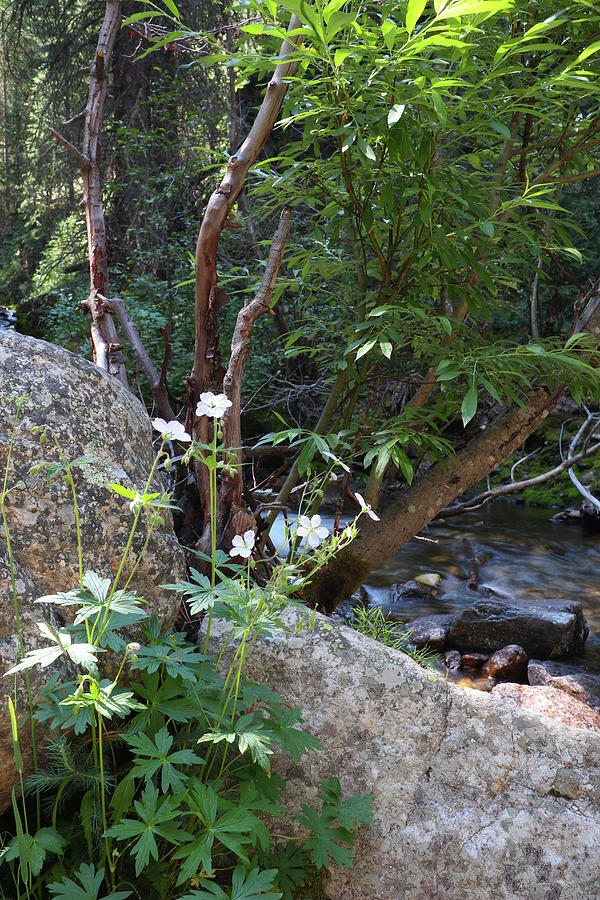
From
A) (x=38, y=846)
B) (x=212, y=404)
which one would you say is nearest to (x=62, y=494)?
(x=212, y=404)

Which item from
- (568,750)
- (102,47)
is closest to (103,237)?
(102,47)

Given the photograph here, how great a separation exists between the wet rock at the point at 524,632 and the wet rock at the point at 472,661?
5.7 inches

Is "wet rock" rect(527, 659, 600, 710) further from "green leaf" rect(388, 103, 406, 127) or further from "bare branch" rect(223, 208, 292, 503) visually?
"green leaf" rect(388, 103, 406, 127)

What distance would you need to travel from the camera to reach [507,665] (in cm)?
452

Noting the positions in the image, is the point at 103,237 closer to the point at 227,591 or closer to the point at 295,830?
the point at 227,591

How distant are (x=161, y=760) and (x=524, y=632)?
160 inches

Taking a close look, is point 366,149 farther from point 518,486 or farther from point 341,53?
point 518,486

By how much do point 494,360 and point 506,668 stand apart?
3109mm

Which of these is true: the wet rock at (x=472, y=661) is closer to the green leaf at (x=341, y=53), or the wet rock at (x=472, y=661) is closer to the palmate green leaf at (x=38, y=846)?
the palmate green leaf at (x=38, y=846)

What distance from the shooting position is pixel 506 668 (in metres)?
4.51

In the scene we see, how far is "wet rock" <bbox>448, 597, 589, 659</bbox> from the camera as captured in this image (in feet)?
15.7

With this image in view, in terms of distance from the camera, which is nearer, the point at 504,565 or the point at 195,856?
the point at 195,856

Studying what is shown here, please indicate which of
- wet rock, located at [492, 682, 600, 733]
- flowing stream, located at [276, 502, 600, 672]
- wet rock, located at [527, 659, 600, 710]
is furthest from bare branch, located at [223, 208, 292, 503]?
flowing stream, located at [276, 502, 600, 672]

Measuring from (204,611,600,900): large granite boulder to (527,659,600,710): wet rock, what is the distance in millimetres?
2365
